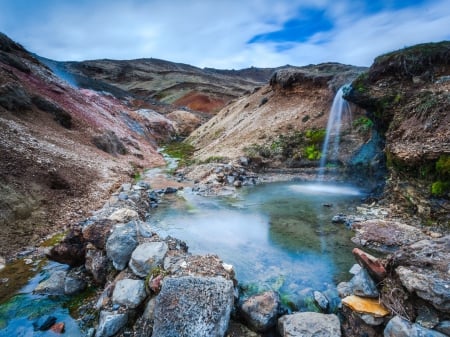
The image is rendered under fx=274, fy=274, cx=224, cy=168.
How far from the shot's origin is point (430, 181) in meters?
8.38

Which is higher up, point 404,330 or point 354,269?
point 404,330

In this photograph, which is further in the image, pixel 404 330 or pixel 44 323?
pixel 44 323

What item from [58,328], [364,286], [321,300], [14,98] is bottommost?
[58,328]

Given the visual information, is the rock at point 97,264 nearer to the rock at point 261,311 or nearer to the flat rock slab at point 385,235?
the rock at point 261,311

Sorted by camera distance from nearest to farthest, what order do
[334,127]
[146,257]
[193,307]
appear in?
1. [193,307]
2. [146,257]
3. [334,127]

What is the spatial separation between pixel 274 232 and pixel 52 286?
5758mm

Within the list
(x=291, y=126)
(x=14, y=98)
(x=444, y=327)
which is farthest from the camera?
(x=291, y=126)

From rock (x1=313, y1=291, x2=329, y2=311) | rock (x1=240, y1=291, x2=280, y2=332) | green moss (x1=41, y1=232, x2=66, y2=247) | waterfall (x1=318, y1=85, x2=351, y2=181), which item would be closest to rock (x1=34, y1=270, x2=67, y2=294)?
green moss (x1=41, y1=232, x2=66, y2=247)

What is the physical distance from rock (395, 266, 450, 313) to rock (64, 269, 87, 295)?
5.97 meters

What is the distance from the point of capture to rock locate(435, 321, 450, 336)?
337 centimetres

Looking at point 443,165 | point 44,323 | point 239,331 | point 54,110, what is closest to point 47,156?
point 54,110

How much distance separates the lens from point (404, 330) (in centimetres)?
350

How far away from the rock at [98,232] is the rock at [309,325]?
14.0ft

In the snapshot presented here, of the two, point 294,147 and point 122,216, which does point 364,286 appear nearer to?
point 122,216
